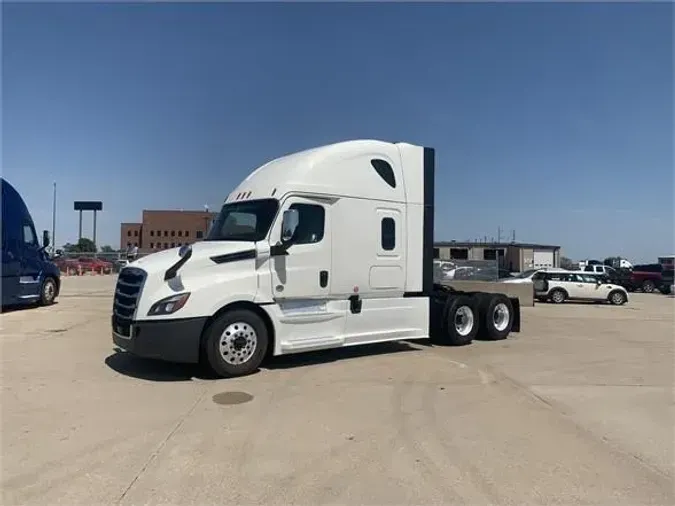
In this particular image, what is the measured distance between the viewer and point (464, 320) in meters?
10.8

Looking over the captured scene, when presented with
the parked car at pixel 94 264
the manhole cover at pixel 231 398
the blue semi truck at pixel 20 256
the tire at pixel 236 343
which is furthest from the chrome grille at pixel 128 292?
the parked car at pixel 94 264

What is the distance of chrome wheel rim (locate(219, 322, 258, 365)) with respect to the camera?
7.39 meters

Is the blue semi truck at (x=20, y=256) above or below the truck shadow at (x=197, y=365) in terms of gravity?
above

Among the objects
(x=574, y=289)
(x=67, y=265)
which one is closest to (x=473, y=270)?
(x=574, y=289)

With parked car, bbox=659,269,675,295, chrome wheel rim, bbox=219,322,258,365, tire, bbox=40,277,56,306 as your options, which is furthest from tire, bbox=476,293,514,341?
parked car, bbox=659,269,675,295

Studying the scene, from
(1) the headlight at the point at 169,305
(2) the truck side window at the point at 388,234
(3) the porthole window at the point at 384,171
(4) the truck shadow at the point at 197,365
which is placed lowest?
(4) the truck shadow at the point at 197,365

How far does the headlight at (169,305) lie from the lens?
7092 mm

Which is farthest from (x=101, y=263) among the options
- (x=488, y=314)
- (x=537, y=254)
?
(x=537, y=254)

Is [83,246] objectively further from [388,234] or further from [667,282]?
[388,234]

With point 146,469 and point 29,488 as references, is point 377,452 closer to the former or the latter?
point 146,469

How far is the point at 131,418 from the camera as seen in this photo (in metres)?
5.60

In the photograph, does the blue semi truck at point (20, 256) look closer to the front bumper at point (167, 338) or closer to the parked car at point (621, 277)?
the front bumper at point (167, 338)

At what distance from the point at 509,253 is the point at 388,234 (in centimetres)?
6978

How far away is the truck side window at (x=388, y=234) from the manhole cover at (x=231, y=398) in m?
3.74
